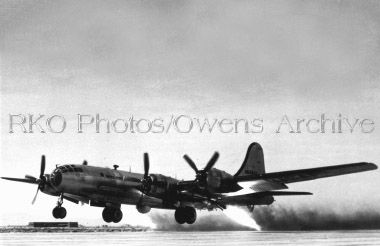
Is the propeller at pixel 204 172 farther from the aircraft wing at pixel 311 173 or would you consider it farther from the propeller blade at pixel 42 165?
Answer: the propeller blade at pixel 42 165

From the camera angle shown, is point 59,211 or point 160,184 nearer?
point 59,211

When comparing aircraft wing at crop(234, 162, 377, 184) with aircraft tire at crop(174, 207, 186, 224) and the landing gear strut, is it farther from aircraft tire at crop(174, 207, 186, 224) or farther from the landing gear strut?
the landing gear strut

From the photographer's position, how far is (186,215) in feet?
105

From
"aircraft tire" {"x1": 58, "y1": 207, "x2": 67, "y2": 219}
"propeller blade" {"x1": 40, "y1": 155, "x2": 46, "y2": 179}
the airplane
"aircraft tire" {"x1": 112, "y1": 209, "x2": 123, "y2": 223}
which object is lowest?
"aircraft tire" {"x1": 112, "y1": 209, "x2": 123, "y2": 223}

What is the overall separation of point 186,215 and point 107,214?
5558 millimetres

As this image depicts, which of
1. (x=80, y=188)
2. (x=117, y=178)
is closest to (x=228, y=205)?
(x=117, y=178)

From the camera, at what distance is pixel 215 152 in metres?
31.1

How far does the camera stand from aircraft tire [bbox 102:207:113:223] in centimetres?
3306

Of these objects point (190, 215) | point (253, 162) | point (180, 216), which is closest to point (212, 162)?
point (190, 215)

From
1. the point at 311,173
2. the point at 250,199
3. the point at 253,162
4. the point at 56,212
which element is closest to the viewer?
the point at 311,173

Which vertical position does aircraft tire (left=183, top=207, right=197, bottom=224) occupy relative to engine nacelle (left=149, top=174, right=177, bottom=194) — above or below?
below

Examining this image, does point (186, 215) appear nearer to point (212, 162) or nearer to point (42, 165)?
point (212, 162)

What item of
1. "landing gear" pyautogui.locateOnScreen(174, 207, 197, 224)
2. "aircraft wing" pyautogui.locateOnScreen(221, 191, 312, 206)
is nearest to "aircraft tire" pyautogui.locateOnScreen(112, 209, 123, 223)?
"landing gear" pyautogui.locateOnScreen(174, 207, 197, 224)

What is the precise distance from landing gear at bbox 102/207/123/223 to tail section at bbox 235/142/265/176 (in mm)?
10979
